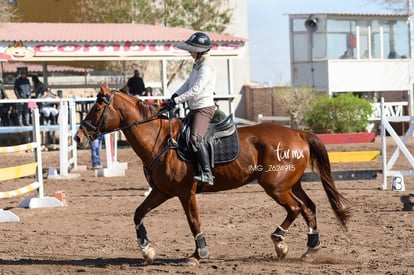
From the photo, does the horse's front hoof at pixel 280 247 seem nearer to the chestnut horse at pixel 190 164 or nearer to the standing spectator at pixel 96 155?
the chestnut horse at pixel 190 164

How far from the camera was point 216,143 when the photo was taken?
9.88m

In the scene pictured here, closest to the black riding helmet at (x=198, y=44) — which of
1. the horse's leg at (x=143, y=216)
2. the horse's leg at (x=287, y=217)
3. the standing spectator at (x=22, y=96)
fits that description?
the horse's leg at (x=143, y=216)

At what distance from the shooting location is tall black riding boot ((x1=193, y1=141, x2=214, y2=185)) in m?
9.70

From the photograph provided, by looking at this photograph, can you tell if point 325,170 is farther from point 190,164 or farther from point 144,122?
point 144,122

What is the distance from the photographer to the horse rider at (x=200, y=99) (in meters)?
9.69

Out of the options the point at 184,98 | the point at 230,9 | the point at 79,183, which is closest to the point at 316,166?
the point at 184,98

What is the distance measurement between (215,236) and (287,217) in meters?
1.80

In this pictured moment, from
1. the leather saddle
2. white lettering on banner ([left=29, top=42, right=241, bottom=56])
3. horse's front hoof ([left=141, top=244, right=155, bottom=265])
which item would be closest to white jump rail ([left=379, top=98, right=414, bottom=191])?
the leather saddle

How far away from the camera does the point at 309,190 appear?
16.3 m

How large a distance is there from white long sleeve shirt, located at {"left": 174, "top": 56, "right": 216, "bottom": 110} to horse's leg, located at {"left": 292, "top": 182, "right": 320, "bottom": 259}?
1.52 metres

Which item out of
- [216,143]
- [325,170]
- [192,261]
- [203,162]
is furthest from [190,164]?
[325,170]

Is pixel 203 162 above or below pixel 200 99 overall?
below

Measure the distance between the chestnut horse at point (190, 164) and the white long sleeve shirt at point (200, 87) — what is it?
47cm

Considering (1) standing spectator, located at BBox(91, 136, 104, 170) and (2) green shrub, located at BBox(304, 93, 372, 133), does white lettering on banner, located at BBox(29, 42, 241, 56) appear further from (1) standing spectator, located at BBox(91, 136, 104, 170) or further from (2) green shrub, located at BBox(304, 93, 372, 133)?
(1) standing spectator, located at BBox(91, 136, 104, 170)
